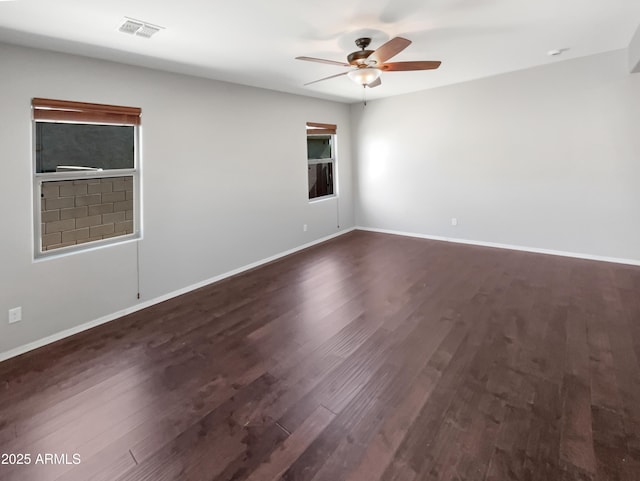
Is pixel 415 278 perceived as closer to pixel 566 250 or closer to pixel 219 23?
pixel 566 250

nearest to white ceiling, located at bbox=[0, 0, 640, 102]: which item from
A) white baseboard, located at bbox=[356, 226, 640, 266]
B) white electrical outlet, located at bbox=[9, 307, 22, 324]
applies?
white electrical outlet, located at bbox=[9, 307, 22, 324]

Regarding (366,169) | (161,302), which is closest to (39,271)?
(161,302)

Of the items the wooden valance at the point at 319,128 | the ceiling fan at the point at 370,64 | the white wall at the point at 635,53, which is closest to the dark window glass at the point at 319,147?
the wooden valance at the point at 319,128

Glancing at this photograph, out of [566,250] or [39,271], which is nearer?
[39,271]

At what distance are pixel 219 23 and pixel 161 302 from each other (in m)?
2.87

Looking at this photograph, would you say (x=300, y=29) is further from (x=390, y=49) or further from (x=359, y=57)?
Result: (x=390, y=49)

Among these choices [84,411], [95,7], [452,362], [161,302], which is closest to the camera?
[84,411]

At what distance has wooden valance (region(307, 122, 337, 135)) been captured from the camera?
18.8ft

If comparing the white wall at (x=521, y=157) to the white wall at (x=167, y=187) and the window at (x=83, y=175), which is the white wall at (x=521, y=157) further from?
the window at (x=83, y=175)

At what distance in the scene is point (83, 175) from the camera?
3.10 meters

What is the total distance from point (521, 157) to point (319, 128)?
3.35 metres

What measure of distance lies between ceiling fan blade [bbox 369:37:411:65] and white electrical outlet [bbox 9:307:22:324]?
12.4 ft

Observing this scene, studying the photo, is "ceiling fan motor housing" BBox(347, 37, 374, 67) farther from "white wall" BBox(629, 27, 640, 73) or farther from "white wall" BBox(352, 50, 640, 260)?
"white wall" BBox(352, 50, 640, 260)

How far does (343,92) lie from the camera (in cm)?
548
